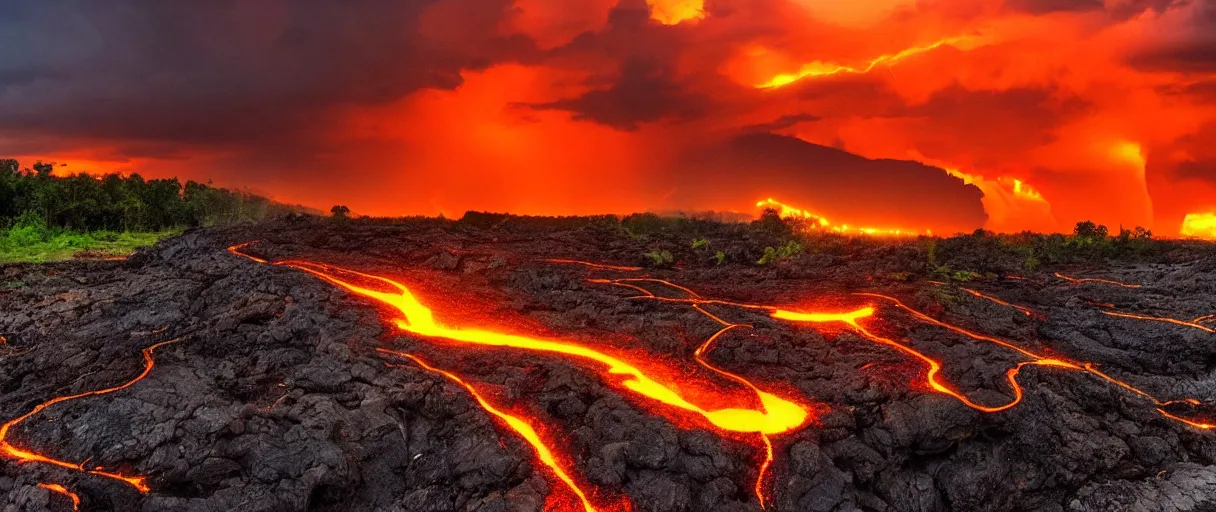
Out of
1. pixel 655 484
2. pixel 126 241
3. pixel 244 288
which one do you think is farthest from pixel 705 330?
pixel 126 241

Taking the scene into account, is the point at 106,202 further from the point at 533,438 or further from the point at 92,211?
the point at 533,438

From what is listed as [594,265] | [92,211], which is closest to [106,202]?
[92,211]

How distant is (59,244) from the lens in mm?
23062

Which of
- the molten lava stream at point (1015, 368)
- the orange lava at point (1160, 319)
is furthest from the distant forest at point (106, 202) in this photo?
the orange lava at point (1160, 319)

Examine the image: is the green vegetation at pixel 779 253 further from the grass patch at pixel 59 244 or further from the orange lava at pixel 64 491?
the grass patch at pixel 59 244

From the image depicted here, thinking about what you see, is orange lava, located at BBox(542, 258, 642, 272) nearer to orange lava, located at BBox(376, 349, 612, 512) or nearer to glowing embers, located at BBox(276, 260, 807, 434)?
glowing embers, located at BBox(276, 260, 807, 434)

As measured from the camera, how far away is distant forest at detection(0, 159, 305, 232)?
93.1 feet

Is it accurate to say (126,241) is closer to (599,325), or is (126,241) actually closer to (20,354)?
(20,354)

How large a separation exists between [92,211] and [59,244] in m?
8.48

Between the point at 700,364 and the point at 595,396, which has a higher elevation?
the point at 700,364

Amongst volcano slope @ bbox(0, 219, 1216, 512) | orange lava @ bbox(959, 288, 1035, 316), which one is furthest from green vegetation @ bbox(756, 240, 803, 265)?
orange lava @ bbox(959, 288, 1035, 316)

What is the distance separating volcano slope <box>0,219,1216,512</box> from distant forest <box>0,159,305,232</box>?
59.2 ft

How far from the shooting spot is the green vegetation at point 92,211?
23.1 meters

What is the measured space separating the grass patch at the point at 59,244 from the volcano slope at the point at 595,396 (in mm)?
9193
